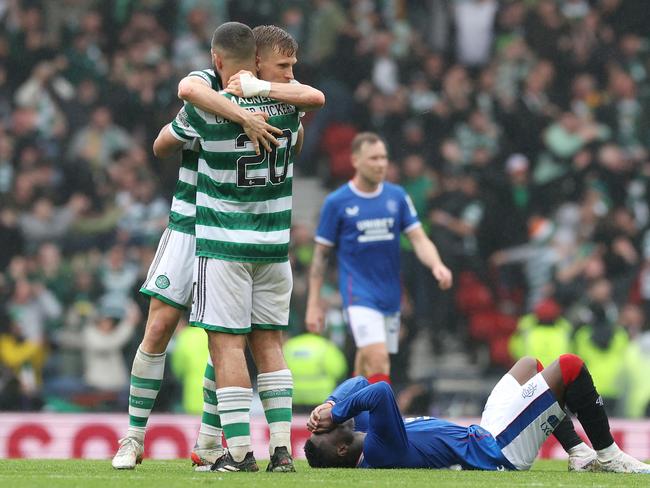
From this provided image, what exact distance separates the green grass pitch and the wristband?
1.96m

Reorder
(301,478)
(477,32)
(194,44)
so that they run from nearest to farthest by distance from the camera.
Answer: (301,478), (194,44), (477,32)

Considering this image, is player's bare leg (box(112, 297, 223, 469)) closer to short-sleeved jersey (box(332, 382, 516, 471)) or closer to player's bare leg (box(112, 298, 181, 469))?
player's bare leg (box(112, 298, 181, 469))

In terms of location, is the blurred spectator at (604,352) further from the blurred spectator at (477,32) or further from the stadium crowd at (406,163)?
the blurred spectator at (477,32)

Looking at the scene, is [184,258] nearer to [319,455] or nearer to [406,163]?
[319,455]

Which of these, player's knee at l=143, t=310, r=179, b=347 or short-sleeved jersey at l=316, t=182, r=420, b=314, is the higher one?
short-sleeved jersey at l=316, t=182, r=420, b=314

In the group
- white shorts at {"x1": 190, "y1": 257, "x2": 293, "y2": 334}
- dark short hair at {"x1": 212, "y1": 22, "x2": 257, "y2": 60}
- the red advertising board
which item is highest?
dark short hair at {"x1": 212, "y1": 22, "x2": 257, "y2": 60}

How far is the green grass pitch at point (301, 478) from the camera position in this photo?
6387mm

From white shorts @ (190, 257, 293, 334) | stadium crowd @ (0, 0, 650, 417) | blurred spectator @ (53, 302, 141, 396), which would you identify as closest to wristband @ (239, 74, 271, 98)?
white shorts @ (190, 257, 293, 334)

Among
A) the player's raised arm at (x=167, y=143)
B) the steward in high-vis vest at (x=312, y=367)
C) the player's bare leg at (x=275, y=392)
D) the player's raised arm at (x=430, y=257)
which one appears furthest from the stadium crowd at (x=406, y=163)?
the player's raised arm at (x=167, y=143)

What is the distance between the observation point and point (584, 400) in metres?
7.50

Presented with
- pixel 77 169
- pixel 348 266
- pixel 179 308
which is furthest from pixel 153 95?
pixel 179 308

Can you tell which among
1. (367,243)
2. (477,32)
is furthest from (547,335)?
(477,32)

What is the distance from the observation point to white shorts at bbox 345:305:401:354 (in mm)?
10562

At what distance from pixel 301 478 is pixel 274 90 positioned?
6.60ft
